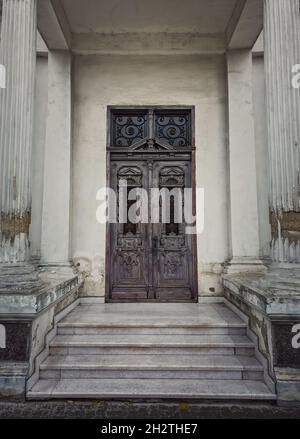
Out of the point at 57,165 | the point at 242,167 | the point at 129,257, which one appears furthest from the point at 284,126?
the point at 57,165

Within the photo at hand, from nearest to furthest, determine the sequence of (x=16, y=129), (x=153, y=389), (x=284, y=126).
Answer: (x=153, y=389)
(x=284, y=126)
(x=16, y=129)

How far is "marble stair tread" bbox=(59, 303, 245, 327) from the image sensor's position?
452 cm

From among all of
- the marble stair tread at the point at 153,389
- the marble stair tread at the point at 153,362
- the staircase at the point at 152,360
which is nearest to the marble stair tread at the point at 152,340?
the staircase at the point at 152,360

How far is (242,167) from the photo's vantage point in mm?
6188

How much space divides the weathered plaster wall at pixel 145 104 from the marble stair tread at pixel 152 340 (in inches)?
76.2

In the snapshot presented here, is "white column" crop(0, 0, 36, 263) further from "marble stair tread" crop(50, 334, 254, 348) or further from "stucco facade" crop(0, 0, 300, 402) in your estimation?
"marble stair tread" crop(50, 334, 254, 348)

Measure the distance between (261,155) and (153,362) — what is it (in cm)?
421

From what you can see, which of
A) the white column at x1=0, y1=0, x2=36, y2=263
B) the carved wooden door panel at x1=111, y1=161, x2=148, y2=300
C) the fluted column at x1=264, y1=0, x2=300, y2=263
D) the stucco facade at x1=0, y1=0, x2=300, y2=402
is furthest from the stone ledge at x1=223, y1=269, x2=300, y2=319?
the white column at x1=0, y1=0, x2=36, y2=263

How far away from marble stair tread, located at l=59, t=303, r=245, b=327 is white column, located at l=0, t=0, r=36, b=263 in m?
1.31

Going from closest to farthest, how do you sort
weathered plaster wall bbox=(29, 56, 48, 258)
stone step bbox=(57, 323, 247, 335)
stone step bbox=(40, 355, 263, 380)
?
stone step bbox=(40, 355, 263, 380) → stone step bbox=(57, 323, 247, 335) → weathered plaster wall bbox=(29, 56, 48, 258)

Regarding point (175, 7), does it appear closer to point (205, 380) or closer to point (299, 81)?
point (299, 81)

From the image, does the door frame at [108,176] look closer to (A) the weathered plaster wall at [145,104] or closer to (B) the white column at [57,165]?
(A) the weathered plaster wall at [145,104]

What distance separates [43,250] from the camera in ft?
19.8

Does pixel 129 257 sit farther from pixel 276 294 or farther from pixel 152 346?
pixel 276 294
